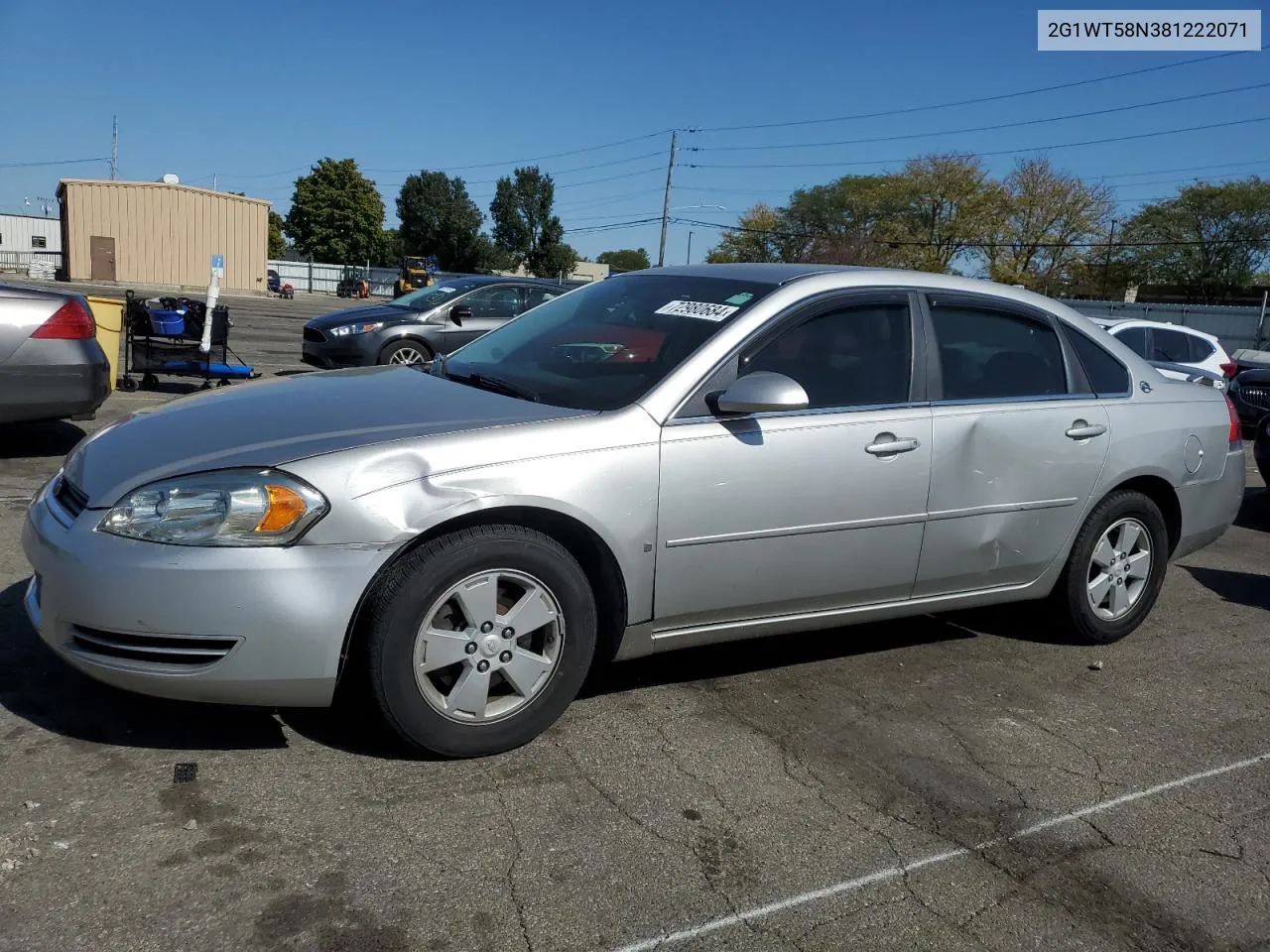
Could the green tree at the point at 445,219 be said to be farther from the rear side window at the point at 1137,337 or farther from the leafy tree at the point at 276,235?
the rear side window at the point at 1137,337

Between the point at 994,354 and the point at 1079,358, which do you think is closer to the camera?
the point at 994,354

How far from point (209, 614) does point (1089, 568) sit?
366 cm

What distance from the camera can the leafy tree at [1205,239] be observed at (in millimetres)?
61406

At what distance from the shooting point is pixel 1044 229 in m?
64.9

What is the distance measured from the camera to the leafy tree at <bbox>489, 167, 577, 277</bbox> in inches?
3241

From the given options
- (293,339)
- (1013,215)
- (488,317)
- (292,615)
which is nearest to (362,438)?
(292,615)

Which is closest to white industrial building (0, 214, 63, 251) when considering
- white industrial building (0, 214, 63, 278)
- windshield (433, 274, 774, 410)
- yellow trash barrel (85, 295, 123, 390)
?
white industrial building (0, 214, 63, 278)

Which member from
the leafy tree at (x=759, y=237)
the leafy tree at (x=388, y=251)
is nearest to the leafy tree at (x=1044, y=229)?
the leafy tree at (x=759, y=237)

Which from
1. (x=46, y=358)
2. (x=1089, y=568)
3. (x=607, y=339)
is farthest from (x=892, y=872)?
(x=46, y=358)

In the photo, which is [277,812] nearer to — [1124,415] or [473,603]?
[473,603]

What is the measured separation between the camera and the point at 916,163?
68.0 meters

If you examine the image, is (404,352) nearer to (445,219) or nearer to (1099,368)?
(1099,368)

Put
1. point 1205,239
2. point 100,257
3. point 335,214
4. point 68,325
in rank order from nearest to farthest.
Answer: point 68,325 < point 100,257 < point 1205,239 < point 335,214

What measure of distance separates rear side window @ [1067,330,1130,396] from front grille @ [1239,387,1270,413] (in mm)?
6997
